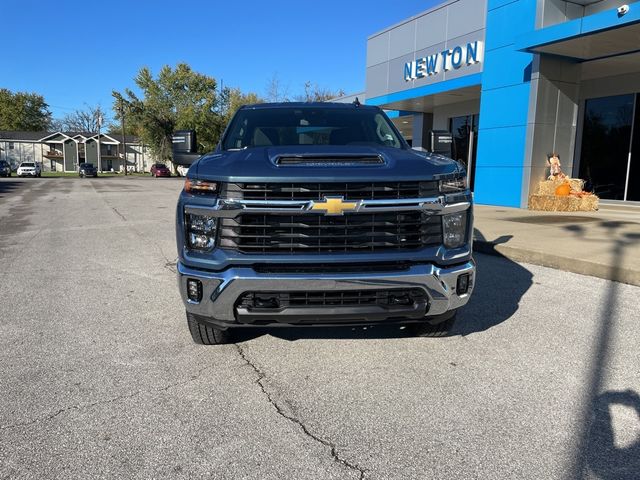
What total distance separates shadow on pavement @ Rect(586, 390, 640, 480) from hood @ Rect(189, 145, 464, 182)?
1.76 meters

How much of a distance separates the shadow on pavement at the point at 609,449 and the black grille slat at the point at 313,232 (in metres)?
1.52

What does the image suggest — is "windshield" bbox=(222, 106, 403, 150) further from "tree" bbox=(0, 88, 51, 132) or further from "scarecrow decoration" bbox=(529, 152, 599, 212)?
"tree" bbox=(0, 88, 51, 132)

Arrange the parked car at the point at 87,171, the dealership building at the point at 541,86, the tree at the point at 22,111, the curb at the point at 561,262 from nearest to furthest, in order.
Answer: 1. the curb at the point at 561,262
2. the dealership building at the point at 541,86
3. the parked car at the point at 87,171
4. the tree at the point at 22,111

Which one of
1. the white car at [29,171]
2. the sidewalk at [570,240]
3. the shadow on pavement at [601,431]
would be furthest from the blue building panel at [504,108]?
the white car at [29,171]

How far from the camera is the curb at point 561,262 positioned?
19.4ft

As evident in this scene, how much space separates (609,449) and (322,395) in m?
1.59

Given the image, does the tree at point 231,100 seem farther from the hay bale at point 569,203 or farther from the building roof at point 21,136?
the hay bale at point 569,203

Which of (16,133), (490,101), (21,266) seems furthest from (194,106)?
(21,266)

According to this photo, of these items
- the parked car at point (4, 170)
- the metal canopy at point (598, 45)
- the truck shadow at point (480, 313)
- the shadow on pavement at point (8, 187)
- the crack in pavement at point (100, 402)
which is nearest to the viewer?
the crack in pavement at point (100, 402)

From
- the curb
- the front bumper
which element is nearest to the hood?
the front bumper

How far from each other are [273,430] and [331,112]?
11.2 ft

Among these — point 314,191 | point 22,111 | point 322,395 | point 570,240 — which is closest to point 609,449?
point 322,395

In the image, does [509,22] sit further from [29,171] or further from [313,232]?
[29,171]

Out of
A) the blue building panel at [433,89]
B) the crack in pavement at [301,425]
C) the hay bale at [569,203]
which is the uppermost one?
the blue building panel at [433,89]
